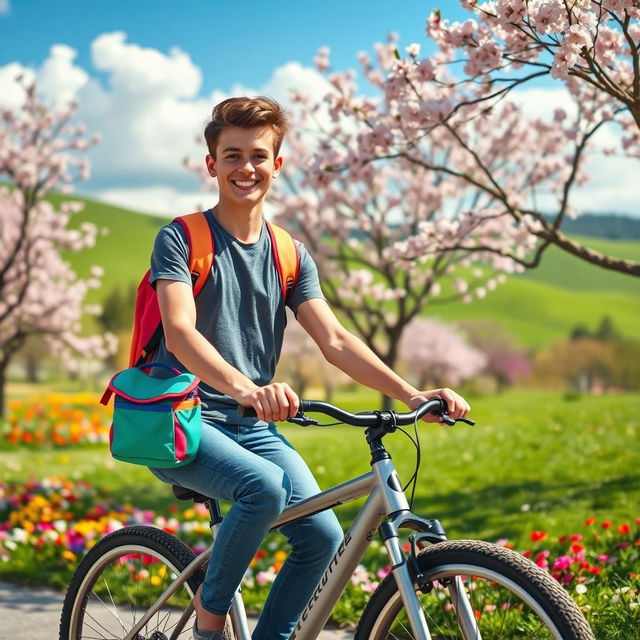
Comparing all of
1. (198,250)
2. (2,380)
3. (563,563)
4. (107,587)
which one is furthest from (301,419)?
(2,380)

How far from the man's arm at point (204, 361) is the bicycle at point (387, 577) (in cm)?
9

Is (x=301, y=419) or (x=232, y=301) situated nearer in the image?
(x=301, y=419)

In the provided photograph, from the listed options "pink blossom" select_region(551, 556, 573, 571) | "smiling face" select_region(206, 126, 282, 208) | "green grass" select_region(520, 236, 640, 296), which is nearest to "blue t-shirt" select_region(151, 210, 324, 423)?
"smiling face" select_region(206, 126, 282, 208)

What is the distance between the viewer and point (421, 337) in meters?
42.2

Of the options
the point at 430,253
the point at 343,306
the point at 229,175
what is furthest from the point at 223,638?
the point at 343,306

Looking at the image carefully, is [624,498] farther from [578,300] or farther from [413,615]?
[578,300]

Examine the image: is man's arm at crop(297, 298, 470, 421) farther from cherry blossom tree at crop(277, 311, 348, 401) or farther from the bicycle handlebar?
cherry blossom tree at crop(277, 311, 348, 401)

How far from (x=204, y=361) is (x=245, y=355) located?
0.33 meters

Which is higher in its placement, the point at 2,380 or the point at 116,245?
the point at 116,245

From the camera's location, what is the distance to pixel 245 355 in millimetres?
3033

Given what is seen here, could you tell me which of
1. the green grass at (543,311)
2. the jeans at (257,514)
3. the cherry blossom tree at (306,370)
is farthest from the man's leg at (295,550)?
the green grass at (543,311)

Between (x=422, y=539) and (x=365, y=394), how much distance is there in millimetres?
42014

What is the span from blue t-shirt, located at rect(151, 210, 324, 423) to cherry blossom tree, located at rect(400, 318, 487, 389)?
3887 centimetres

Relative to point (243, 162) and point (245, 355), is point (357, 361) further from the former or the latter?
point (243, 162)
